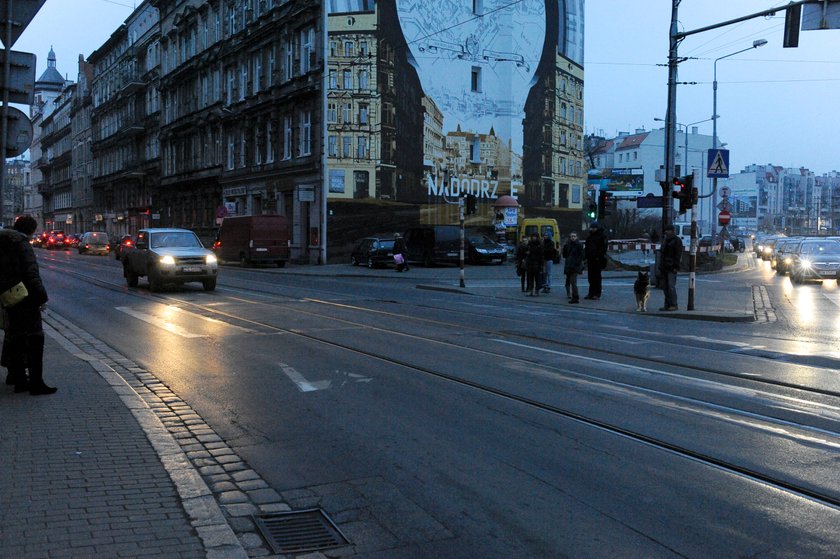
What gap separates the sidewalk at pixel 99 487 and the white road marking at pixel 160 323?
530 cm

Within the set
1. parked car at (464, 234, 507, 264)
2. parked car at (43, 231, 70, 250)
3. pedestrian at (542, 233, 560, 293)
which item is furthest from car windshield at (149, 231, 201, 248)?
parked car at (43, 231, 70, 250)

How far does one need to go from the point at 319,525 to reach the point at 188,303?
14613mm

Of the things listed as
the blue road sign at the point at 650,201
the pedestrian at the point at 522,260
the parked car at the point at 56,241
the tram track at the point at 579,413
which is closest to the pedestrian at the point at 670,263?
the blue road sign at the point at 650,201

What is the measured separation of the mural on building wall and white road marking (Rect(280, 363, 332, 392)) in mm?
32743

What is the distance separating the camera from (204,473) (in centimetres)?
546

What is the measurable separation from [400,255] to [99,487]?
31006 millimetres

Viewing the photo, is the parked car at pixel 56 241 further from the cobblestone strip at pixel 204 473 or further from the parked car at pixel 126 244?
the cobblestone strip at pixel 204 473

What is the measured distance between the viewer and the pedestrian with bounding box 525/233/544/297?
72.9 feet

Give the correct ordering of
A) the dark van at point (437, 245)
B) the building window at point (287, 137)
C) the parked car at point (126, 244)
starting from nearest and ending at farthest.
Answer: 1. the parked car at point (126, 244)
2. the dark van at point (437, 245)
3. the building window at point (287, 137)

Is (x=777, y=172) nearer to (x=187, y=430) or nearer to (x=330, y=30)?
(x=330, y=30)

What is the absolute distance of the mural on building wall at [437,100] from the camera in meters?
41.6

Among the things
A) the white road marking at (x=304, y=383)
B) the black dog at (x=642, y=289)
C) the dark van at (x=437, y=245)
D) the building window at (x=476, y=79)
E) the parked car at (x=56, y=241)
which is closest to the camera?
the white road marking at (x=304, y=383)

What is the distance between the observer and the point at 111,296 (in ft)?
66.7

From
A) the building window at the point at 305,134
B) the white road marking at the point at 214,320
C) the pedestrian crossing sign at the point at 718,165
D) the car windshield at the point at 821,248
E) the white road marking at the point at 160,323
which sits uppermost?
the building window at the point at 305,134
